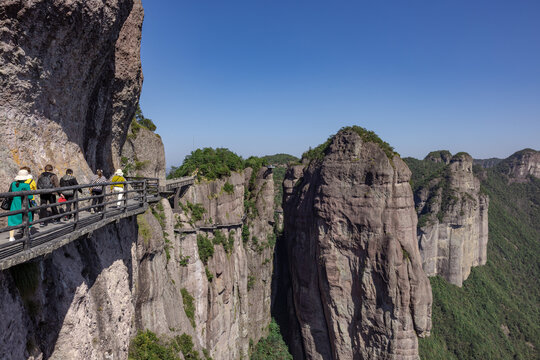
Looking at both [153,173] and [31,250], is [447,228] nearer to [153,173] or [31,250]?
[153,173]

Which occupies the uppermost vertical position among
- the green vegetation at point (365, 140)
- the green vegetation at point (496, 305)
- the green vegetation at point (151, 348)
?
the green vegetation at point (365, 140)

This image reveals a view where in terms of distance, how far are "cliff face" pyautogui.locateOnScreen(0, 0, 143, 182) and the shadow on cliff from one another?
7.40 ft

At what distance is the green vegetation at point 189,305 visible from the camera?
2238cm

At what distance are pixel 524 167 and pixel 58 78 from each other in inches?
6730

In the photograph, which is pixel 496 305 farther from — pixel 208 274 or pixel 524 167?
pixel 524 167

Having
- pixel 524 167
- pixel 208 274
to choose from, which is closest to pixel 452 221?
pixel 208 274

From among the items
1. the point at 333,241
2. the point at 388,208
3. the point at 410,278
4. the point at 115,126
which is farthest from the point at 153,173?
the point at 410,278

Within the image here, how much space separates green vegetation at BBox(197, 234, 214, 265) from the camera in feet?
83.8

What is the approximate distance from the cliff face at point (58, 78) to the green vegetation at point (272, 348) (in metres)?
31.2

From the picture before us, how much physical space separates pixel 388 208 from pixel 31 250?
27676 millimetres

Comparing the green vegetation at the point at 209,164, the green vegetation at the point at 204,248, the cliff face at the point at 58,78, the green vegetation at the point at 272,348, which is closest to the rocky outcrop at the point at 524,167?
the green vegetation at the point at 272,348

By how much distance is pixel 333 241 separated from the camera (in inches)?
1199

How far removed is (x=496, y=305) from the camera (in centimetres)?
6031

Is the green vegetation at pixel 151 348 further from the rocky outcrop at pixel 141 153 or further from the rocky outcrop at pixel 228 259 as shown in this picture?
the rocky outcrop at pixel 141 153
